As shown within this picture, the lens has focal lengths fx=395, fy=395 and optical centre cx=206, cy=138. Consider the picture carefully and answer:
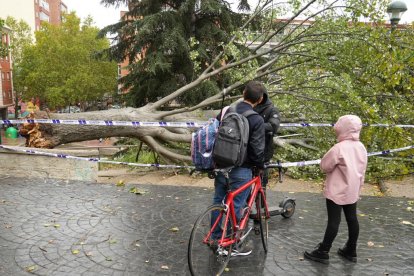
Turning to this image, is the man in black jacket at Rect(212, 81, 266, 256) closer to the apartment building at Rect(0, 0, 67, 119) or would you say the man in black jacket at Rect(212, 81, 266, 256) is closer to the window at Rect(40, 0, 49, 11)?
the apartment building at Rect(0, 0, 67, 119)

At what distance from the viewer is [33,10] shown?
239 ft

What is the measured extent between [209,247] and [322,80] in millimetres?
5896

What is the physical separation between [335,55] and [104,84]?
3296 centimetres

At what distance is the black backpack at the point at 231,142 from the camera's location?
3617 millimetres

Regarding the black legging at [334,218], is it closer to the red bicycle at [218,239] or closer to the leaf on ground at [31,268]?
the red bicycle at [218,239]

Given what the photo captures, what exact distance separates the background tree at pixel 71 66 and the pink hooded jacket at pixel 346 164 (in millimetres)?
35002

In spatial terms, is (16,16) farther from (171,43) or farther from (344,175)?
(344,175)

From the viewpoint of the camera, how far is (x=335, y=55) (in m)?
8.04

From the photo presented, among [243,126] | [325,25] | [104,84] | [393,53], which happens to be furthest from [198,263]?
[104,84]

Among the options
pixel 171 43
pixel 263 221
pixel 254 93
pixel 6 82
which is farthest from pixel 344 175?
pixel 6 82

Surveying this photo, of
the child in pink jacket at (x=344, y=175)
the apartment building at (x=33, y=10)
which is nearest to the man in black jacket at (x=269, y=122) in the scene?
the child in pink jacket at (x=344, y=175)

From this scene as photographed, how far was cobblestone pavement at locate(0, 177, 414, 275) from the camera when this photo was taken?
4.00m

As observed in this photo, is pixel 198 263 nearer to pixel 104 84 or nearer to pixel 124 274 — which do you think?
pixel 124 274

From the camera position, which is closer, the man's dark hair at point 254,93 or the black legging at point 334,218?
the man's dark hair at point 254,93
